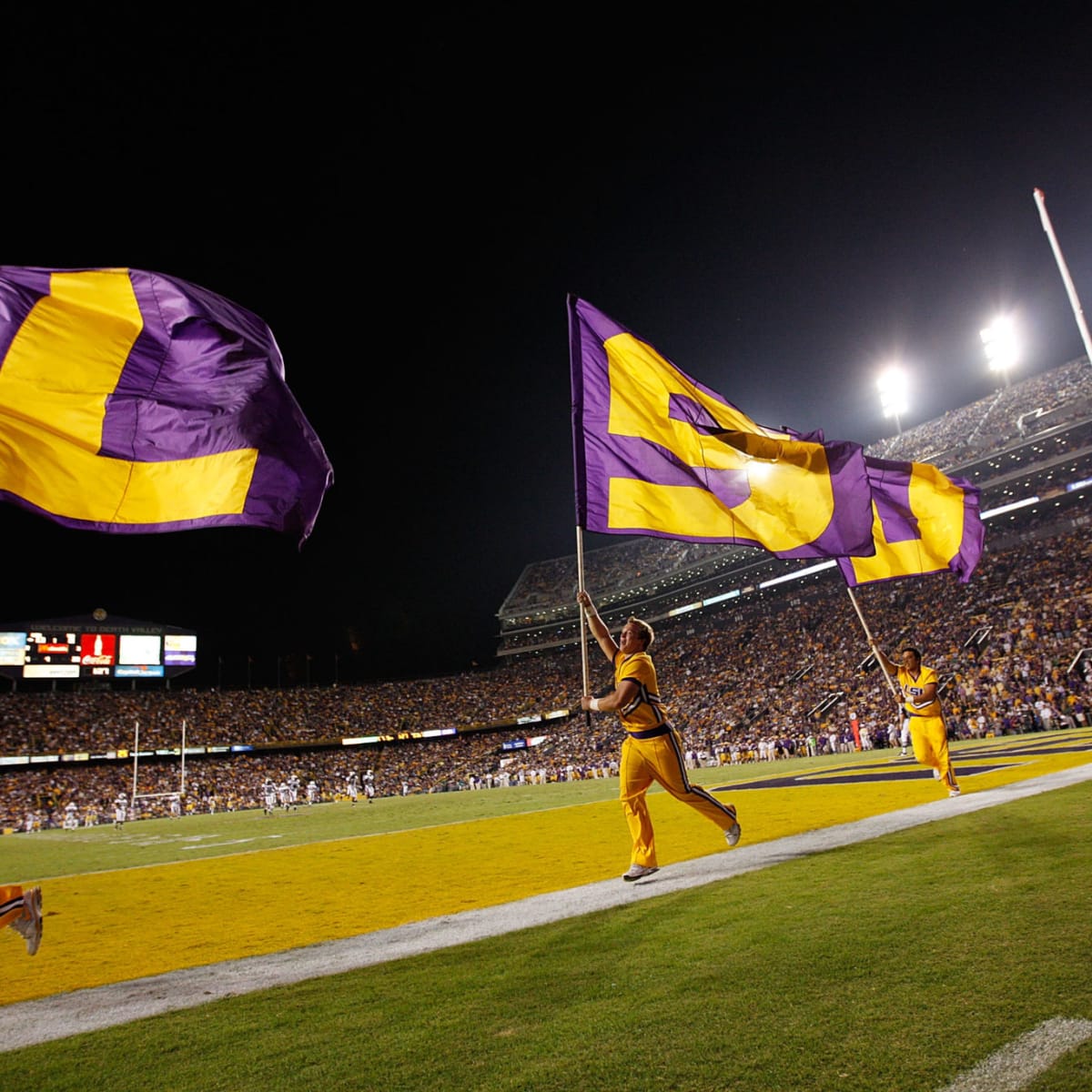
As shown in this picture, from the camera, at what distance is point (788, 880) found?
519 cm

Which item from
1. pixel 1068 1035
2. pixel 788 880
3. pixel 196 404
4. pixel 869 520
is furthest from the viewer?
pixel 869 520

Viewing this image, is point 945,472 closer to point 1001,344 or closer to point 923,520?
point 1001,344

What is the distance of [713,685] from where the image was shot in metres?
47.2

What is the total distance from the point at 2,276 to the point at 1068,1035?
7138 millimetres

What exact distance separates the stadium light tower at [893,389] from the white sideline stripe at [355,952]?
2026 inches

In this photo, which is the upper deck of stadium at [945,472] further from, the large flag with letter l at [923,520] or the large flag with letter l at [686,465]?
the large flag with letter l at [686,465]

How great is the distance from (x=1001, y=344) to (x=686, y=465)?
5194cm

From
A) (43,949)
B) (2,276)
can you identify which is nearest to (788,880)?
(43,949)

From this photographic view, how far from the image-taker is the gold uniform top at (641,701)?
5590mm

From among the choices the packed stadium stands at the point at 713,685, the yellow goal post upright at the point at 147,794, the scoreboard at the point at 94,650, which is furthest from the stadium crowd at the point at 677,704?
the scoreboard at the point at 94,650

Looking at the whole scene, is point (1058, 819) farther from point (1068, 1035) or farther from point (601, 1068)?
point (601, 1068)

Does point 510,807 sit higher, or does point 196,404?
point 196,404

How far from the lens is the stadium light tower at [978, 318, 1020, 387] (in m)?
48.6

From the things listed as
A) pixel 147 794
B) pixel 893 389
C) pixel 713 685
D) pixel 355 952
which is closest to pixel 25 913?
pixel 355 952
